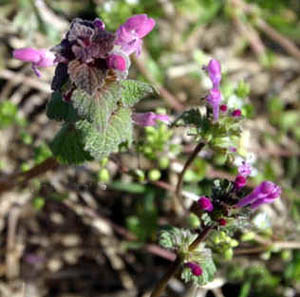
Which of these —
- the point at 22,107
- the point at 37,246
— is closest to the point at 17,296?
the point at 37,246

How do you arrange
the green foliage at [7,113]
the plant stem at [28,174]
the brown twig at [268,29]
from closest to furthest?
the plant stem at [28,174], the green foliage at [7,113], the brown twig at [268,29]

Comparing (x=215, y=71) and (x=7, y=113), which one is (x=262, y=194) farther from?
(x=7, y=113)

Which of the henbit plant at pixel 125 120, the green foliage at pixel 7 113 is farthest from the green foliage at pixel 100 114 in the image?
the green foliage at pixel 7 113

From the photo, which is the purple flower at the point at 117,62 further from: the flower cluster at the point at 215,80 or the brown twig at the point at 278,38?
the brown twig at the point at 278,38

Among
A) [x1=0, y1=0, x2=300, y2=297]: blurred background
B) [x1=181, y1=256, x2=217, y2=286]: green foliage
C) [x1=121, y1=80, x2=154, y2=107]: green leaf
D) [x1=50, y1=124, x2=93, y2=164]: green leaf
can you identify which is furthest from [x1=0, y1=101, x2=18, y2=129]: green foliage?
[x1=181, y1=256, x2=217, y2=286]: green foliage

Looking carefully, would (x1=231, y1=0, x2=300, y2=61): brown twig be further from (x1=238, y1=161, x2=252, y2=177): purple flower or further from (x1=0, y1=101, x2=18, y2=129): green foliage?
(x1=238, y1=161, x2=252, y2=177): purple flower

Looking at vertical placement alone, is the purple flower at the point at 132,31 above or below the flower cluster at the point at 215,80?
above

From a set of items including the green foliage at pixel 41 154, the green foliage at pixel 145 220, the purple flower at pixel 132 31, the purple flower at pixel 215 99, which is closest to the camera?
the purple flower at pixel 132 31

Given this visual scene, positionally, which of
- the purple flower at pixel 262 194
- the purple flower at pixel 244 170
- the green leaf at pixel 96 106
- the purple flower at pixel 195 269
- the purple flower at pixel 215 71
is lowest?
the purple flower at pixel 195 269

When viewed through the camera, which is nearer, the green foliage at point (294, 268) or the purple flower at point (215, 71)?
the purple flower at point (215, 71)

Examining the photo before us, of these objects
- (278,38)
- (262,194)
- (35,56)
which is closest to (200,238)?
(262,194)
